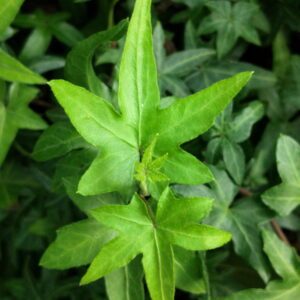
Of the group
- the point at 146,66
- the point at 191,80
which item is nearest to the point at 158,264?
the point at 146,66

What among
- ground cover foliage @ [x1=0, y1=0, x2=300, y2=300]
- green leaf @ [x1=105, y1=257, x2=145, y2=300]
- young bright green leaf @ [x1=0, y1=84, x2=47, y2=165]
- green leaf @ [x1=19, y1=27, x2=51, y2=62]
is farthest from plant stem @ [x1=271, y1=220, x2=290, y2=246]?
green leaf @ [x1=19, y1=27, x2=51, y2=62]

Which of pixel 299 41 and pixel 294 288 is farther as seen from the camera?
pixel 299 41

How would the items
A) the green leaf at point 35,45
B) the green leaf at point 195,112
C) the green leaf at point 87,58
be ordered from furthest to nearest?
the green leaf at point 35,45 < the green leaf at point 87,58 < the green leaf at point 195,112

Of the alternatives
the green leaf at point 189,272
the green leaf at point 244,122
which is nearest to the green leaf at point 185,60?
the green leaf at point 244,122

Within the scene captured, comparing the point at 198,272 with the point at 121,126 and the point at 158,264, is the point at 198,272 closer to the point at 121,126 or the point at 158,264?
the point at 158,264

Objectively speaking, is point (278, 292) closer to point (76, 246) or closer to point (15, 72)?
point (76, 246)

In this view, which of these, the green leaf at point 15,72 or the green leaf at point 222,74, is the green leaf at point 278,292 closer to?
Result: the green leaf at point 222,74

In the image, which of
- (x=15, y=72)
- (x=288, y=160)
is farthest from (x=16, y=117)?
(x=288, y=160)
